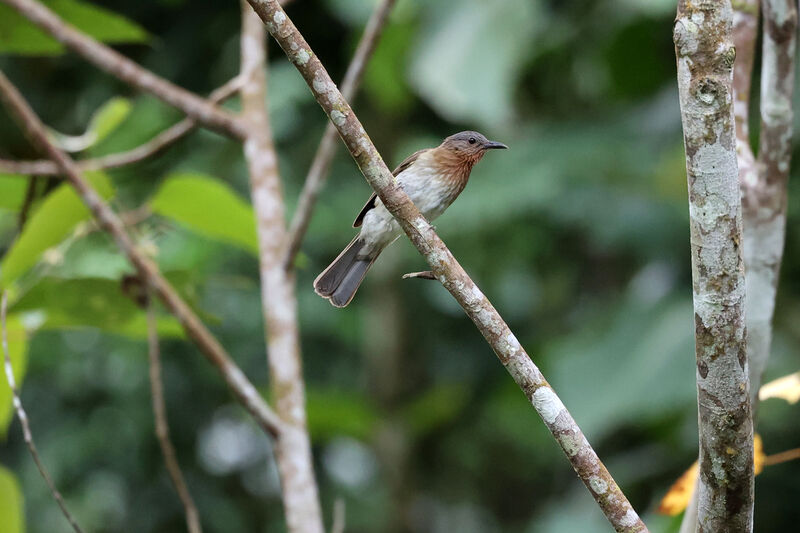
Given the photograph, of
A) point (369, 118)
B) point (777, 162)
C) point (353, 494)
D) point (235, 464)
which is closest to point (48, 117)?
point (369, 118)

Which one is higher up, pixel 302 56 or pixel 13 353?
pixel 302 56

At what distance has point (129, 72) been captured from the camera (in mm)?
2676

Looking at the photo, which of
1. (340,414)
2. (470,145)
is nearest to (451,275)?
(470,145)

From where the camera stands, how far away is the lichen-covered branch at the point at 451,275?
1364 millimetres

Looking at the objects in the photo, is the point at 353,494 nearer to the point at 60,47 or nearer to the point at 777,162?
the point at 60,47

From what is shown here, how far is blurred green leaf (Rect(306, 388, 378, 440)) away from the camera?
4.68 m

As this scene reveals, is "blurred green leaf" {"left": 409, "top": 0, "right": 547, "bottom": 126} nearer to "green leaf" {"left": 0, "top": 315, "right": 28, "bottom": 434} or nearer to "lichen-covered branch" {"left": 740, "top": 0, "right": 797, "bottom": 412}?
"lichen-covered branch" {"left": 740, "top": 0, "right": 797, "bottom": 412}

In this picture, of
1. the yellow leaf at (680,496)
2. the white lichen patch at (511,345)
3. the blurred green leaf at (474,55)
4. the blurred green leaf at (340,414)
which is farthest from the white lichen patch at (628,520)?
the blurred green leaf at (340,414)

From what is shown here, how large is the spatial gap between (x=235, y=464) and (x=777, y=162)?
4911 mm

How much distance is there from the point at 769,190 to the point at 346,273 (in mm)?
1048

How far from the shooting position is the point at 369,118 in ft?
16.9

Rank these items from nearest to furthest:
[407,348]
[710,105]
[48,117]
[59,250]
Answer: [710,105]
[59,250]
[407,348]
[48,117]

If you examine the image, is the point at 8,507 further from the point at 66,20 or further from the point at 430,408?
the point at 430,408

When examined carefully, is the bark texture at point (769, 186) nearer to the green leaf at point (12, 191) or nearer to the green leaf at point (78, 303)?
the green leaf at point (78, 303)
